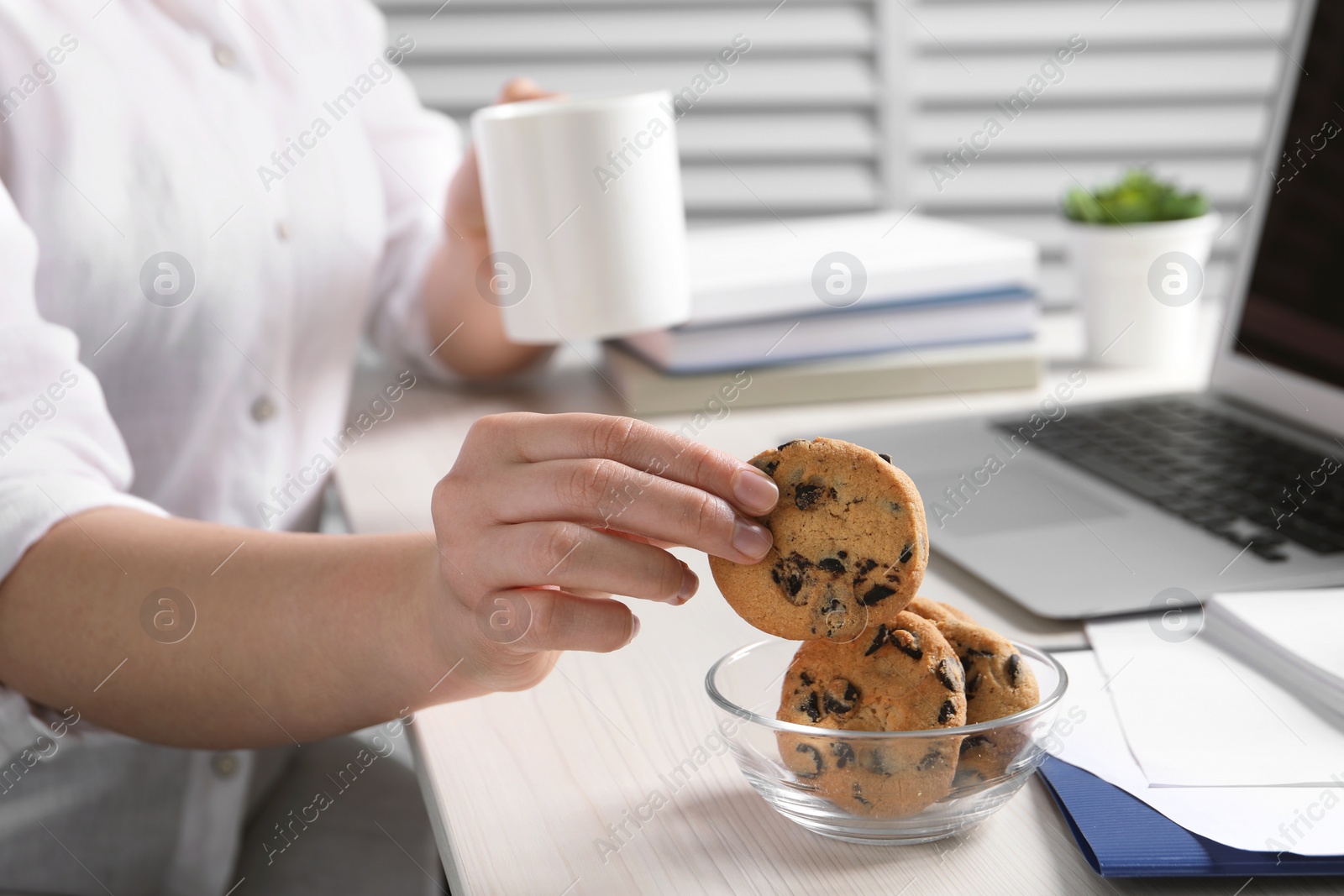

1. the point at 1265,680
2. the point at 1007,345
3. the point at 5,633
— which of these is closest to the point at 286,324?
the point at 5,633

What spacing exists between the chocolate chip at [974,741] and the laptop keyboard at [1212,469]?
314mm

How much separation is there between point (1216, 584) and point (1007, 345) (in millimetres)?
530

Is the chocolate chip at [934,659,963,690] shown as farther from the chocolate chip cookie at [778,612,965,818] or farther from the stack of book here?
the stack of book

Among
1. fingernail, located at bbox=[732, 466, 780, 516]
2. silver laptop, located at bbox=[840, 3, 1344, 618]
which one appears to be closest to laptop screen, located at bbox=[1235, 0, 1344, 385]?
silver laptop, located at bbox=[840, 3, 1344, 618]

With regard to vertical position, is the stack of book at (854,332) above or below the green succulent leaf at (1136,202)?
below

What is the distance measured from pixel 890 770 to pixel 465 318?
829 millimetres

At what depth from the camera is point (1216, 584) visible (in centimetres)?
60

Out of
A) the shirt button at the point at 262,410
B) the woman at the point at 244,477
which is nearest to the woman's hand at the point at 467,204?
the woman at the point at 244,477

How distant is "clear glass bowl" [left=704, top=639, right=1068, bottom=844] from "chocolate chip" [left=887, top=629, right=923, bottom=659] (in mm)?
38

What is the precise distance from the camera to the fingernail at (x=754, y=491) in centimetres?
44

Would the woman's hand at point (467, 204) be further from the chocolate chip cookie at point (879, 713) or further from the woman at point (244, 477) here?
the chocolate chip cookie at point (879, 713)

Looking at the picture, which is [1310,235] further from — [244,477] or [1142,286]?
[244,477]

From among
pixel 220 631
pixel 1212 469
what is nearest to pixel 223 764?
pixel 220 631

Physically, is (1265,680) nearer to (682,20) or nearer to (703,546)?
(703,546)
